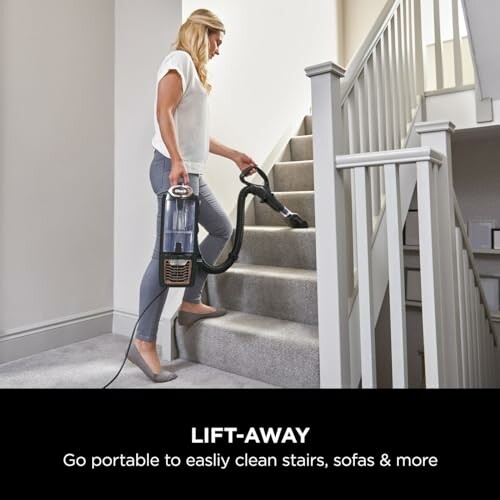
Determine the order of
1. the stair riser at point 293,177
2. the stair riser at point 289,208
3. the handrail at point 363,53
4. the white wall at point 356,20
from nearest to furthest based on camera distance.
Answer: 1. the handrail at point 363,53
2. the stair riser at point 289,208
3. the stair riser at point 293,177
4. the white wall at point 356,20

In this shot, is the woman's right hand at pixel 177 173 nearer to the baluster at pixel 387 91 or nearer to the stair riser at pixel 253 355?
the stair riser at pixel 253 355

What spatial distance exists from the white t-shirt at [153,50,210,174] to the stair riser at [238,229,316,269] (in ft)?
2.04

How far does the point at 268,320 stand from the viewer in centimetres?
197

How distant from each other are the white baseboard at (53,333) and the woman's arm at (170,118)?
1.07 meters

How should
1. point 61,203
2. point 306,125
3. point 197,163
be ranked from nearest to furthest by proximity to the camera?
point 197,163, point 61,203, point 306,125

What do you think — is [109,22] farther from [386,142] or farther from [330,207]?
[330,207]

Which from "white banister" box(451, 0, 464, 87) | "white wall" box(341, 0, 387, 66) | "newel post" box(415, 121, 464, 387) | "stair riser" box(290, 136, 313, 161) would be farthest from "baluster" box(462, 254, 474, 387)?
"white wall" box(341, 0, 387, 66)

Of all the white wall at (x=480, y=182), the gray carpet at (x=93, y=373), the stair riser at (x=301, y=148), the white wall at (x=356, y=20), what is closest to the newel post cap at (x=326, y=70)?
the gray carpet at (x=93, y=373)

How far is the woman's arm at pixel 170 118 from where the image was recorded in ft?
5.42

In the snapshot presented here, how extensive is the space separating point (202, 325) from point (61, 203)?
983 millimetres

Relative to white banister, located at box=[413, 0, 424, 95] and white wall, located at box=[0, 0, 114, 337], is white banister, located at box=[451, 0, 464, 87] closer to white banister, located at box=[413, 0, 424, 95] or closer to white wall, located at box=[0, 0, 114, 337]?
white banister, located at box=[413, 0, 424, 95]
